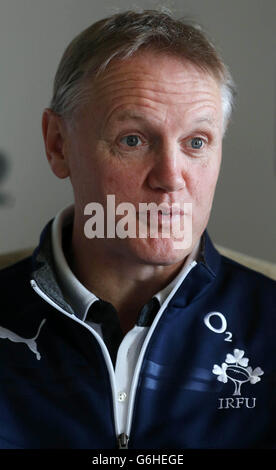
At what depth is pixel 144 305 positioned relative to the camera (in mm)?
1291

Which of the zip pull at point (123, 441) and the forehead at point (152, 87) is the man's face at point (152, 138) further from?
the zip pull at point (123, 441)

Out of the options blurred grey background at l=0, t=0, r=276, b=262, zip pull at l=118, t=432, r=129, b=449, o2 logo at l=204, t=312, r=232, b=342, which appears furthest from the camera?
blurred grey background at l=0, t=0, r=276, b=262

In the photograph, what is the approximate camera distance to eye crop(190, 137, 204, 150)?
123 centimetres

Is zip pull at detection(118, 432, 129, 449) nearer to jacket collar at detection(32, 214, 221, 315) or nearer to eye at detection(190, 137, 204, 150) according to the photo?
jacket collar at detection(32, 214, 221, 315)

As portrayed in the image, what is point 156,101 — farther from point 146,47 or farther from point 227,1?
point 227,1

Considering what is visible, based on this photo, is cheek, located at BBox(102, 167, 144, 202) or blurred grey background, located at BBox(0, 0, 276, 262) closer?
cheek, located at BBox(102, 167, 144, 202)

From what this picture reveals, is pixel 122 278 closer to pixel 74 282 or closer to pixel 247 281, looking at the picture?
pixel 74 282

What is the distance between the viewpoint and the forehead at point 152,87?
1184mm

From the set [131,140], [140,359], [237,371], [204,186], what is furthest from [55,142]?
[237,371]

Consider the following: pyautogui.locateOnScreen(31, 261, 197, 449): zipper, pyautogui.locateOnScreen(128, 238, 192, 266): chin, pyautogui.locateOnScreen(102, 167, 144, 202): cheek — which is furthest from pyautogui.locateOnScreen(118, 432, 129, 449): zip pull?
pyautogui.locateOnScreen(102, 167, 144, 202): cheek

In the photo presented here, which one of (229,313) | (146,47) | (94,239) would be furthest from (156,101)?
(229,313)

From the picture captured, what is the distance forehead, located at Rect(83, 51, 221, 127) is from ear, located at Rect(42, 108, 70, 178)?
0.16 meters

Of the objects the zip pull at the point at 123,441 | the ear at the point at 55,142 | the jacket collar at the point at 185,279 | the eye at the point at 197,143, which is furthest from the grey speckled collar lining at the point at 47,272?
the eye at the point at 197,143

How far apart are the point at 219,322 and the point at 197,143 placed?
0.34 meters
